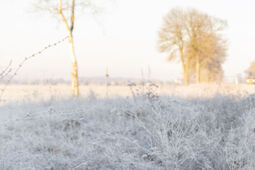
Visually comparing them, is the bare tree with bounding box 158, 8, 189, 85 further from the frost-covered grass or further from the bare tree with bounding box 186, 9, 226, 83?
the frost-covered grass

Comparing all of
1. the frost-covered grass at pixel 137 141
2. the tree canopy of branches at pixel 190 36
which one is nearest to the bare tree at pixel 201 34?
the tree canopy of branches at pixel 190 36

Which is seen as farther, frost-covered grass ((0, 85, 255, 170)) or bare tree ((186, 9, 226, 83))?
bare tree ((186, 9, 226, 83))

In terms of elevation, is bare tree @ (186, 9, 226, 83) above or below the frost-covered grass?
above

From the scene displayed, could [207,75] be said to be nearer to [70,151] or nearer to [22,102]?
[22,102]

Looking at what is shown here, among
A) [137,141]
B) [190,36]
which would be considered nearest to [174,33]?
[190,36]

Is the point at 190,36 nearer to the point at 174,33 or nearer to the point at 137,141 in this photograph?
the point at 174,33

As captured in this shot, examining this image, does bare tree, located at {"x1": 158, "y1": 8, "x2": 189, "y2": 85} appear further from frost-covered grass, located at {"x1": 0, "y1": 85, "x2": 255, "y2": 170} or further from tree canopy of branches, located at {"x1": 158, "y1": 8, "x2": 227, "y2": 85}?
frost-covered grass, located at {"x1": 0, "y1": 85, "x2": 255, "y2": 170}

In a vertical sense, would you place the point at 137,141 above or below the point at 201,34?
below

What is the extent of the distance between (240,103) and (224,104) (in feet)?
1.20

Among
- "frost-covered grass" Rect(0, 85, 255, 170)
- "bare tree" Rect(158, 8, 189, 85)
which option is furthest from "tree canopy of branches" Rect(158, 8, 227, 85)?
"frost-covered grass" Rect(0, 85, 255, 170)

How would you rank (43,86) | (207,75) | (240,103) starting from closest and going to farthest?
(240,103) → (43,86) → (207,75)

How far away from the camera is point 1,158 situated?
315 cm

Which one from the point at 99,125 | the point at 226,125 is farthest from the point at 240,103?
the point at 99,125

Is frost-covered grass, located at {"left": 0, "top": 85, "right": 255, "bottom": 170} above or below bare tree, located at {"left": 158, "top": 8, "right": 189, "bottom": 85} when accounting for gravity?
below
